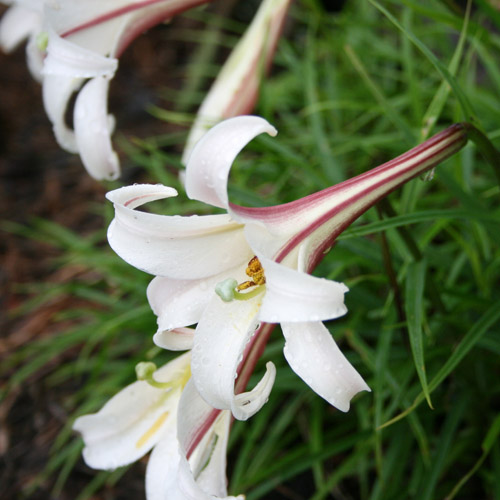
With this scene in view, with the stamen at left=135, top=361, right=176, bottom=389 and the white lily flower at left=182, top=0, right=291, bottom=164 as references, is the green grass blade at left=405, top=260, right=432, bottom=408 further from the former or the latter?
the white lily flower at left=182, top=0, right=291, bottom=164

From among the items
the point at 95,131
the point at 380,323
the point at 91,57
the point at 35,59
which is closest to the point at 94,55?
the point at 91,57

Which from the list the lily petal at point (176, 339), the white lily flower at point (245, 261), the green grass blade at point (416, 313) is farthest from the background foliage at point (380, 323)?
the lily petal at point (176, 339)

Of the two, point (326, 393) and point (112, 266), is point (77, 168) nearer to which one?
point (112, 266)

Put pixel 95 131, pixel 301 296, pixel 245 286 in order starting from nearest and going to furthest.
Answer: pixel 301 296, pixel 245 286, pixel 95 131

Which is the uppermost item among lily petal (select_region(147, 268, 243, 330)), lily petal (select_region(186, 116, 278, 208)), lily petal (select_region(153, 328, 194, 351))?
lily petal (select_region(186, 116, 278, 208))

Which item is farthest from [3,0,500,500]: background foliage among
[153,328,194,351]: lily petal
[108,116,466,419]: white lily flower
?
[153,328,194,351]: lily petal

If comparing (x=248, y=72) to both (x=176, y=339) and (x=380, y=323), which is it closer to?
(x=380, y=323)
